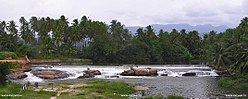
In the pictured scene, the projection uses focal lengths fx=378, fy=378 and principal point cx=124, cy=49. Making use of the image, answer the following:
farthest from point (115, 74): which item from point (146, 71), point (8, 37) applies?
point (8, 37)

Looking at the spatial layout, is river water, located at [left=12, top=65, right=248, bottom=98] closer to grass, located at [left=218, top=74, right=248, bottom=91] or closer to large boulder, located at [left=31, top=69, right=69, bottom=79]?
large boulder, located at [left=31, top=69, right=69, bottom=79]

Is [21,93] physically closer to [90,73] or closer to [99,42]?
[90,73]

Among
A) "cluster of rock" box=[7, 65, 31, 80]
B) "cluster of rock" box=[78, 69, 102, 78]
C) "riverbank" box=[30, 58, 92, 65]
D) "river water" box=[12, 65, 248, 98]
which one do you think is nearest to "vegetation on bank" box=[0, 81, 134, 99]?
"river water" box=[12, 65, 248, 98]

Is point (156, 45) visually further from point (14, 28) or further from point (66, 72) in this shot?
point (66, 72)

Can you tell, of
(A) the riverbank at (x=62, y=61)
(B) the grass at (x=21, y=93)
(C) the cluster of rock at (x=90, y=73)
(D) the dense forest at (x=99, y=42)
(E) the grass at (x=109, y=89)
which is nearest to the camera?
(B) the grass at (x=21, y=93)

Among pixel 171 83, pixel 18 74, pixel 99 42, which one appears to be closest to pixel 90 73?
pixel 18 74

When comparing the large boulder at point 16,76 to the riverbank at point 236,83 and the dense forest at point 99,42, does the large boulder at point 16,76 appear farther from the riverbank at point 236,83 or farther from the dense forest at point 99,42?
the dense forest at point 99,42

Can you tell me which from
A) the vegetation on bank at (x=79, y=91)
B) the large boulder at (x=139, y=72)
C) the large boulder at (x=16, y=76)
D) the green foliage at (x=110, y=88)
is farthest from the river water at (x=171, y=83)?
the vegetation on bank at (x=79, y=91)

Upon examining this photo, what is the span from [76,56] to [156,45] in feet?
80.0

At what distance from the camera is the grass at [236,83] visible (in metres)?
52.2

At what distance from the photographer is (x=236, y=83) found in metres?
54.8

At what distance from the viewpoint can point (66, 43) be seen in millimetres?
114562

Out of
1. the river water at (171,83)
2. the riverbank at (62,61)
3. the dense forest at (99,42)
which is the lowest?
the river water at (171,83)

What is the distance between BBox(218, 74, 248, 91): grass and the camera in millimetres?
52250
